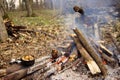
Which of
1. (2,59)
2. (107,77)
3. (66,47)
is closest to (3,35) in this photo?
(2,59)

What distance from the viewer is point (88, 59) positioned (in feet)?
21.3

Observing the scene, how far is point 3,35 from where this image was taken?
9.34 m

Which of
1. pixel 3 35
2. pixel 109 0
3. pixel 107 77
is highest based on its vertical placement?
pixel 109 0

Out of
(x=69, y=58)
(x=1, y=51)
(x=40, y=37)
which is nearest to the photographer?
(x=69, y=58)

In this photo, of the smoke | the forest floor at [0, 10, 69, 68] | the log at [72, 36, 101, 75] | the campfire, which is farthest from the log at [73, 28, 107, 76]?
the smoke

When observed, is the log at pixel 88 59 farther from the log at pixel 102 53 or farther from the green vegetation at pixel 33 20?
the green vegetation at pixel 33 20

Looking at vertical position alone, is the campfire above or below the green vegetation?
below

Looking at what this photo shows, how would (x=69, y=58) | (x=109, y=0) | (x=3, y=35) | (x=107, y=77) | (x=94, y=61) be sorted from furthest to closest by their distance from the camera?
(x=109, y=0) < (x=3, y=35) < (x=69, y=58) < (x=94, y=61) < (x=107, y=77)

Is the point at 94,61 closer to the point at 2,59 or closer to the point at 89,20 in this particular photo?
the point at 2,59

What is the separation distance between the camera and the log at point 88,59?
593cm

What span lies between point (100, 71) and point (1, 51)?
4.20m

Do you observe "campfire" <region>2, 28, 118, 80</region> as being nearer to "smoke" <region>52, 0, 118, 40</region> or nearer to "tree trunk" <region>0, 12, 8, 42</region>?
"smoke" <region>52, 0, 118, 40</region>

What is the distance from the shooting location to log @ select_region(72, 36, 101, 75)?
233 inches

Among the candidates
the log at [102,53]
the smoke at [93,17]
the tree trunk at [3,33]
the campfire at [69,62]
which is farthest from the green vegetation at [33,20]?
the campfire at [69,62]
